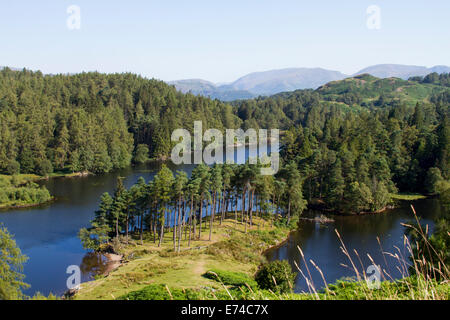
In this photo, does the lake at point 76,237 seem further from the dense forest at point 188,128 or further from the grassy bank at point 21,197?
the dense forest at point 188,128

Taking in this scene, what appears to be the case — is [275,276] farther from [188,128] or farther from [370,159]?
[188,128]

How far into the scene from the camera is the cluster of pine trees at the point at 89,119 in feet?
241

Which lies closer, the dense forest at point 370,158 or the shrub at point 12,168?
the dense forest at point 370,158

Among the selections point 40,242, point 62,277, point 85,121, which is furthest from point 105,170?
point 62,277

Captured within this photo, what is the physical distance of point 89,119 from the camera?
86.3 metres

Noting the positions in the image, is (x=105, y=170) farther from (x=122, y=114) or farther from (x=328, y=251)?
(x=328, y=251)

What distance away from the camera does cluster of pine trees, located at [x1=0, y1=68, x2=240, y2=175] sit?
7338 cm

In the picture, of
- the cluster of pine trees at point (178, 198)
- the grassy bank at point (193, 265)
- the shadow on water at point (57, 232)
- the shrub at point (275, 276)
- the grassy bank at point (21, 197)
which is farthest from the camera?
the grassy bank at point (21, 197)

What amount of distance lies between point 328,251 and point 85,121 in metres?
66.3

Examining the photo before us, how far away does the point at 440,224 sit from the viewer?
23.1m

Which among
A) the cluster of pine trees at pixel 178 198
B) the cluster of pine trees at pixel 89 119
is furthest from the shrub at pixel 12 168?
the cluster of pine trees at pixel 178 198

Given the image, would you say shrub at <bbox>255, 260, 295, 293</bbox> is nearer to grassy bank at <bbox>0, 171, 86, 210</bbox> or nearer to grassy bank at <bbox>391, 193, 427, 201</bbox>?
grassy bank at <bbox>391, 193, 427, 201</bbox>

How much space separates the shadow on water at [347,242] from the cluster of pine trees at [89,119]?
48.6 m

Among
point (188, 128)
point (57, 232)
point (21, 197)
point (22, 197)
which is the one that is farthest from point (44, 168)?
point (188, 128)
